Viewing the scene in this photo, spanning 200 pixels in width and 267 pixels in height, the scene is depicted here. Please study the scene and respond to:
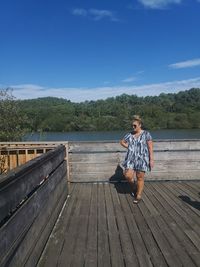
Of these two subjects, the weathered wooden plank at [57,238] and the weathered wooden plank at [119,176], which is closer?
the weathered wooden plank at [57,238]

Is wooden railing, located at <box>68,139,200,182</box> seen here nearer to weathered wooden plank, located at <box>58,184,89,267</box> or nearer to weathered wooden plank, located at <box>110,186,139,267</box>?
weathered wooden plank, located at <box>58,184,89,267</box>

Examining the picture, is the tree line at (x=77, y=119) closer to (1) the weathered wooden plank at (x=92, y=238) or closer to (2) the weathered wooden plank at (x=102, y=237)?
(2) the weathered wooden plank at (x=102, y=237)

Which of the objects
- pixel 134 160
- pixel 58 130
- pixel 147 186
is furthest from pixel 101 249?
pixel 58 130

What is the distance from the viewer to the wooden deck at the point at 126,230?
385 cm

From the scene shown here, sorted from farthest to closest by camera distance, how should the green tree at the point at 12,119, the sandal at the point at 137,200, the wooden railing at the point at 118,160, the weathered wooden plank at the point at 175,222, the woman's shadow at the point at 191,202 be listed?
the green tree at the point at 12,119 → the wooden railing at the point at 118,160 → the sandal at the point at 137,200 → the woman's shadow at the point at 191,202 → the weathered wooden plank at the point at 175,222

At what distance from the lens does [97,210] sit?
5.82m

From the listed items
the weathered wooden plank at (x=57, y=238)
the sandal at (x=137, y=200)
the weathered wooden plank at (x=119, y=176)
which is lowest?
the weathered wooden plank at (x=57, y=238)

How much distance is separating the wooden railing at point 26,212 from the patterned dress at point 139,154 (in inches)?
64.4

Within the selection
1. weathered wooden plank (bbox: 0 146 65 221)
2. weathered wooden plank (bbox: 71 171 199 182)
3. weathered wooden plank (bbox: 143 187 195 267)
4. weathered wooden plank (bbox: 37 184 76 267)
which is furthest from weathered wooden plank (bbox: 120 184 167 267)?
weathered wooden plank (bbox: 71 171 199 182)

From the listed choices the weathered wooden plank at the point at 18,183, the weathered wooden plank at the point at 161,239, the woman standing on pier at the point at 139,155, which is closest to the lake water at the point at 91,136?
the woman standing on pier at the point at 139,155

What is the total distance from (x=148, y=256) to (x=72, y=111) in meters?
25.7

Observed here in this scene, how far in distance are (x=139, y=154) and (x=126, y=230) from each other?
1.80 m

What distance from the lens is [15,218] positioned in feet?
9.70

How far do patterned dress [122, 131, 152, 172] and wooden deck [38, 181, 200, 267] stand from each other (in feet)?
1.84
